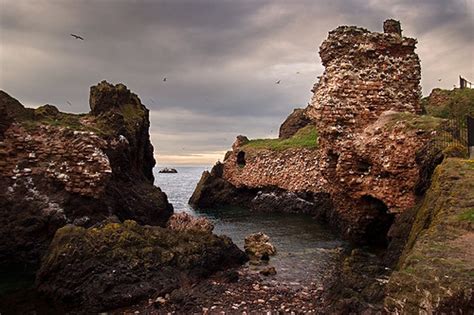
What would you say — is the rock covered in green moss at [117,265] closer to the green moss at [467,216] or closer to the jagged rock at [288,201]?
the green moss at [467,216]

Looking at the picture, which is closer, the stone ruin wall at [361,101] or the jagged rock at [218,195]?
the stone ruin wall at [361,101]

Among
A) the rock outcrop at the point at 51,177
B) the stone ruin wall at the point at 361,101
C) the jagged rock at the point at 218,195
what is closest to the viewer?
the stone ruin wall at the point at 361,101

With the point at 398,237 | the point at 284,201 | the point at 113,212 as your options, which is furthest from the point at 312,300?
the point at 284,201

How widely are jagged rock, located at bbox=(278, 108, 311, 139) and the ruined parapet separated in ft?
138

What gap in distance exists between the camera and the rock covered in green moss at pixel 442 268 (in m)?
5.90

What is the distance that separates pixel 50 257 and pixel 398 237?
13975 millimetres

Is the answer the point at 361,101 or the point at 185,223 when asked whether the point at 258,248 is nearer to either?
the point at 185,223

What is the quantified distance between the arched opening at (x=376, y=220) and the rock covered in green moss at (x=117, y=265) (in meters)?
9.36

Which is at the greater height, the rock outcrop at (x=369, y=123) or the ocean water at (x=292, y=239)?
the rock outcrop at (x=369, y=123)

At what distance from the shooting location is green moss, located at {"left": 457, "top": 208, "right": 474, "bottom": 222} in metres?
8.77

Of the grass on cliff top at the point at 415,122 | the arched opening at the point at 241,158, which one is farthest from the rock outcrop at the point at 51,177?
the arched opening at the point at 241,158

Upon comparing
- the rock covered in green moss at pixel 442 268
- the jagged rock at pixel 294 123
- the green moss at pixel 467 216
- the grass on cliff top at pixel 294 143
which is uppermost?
the jagged rock at pixel 294 123

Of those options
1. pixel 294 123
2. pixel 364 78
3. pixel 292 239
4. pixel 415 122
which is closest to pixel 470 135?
pixel 415 122

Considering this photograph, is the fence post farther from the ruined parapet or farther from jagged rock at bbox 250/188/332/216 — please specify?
jagged rock at bbox 250/188/332/216
